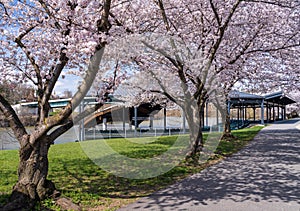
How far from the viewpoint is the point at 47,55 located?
631cm

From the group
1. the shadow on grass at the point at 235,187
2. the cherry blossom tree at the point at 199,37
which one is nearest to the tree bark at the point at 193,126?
the cherry blossom tree at the point at 199,37

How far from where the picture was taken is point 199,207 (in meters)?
4.68

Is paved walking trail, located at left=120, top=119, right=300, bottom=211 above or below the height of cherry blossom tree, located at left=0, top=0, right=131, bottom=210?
below

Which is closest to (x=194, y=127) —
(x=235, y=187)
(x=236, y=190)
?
(x=235, y=187)

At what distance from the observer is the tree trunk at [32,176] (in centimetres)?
461

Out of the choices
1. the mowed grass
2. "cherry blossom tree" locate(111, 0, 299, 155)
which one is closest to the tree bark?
"cherry blossom tree" locate(111, 0, 299, 155)

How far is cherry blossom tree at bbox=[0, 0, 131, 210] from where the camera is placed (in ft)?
15.5

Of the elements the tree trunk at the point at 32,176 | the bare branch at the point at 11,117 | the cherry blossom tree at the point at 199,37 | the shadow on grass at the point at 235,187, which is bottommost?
the shadow on grass at the point at 235,187

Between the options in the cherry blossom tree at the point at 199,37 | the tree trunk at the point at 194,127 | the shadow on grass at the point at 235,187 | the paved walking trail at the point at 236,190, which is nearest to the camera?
the paved walking trail at the point at 236,190

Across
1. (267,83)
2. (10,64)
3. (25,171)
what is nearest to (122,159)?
(10,64)

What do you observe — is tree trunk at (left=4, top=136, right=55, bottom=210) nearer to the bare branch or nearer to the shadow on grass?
the bare branch

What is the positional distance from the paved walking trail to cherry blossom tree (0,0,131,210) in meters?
1.59

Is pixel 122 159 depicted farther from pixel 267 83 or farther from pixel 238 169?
pixel 267 83

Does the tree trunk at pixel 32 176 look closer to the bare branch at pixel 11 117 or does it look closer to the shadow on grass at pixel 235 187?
the bare branch at pixel 11 117
